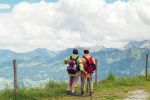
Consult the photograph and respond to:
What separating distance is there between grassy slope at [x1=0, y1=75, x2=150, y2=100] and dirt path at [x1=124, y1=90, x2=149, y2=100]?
43 cm

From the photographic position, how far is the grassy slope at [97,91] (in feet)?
86.3

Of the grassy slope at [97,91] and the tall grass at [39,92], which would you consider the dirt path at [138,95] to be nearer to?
the grassy slope at [97,91]

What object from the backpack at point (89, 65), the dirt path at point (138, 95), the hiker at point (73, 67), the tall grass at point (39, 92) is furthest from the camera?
the hiker at point (73, 67)

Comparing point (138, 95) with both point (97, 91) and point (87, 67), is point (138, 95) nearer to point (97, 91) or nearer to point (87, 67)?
point (97, 91)

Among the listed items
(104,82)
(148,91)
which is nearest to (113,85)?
(104,82)

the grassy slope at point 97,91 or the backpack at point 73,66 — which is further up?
the backpack at point 73,66

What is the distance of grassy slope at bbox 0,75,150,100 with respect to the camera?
26.3 m

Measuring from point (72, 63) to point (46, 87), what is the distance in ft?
12.0

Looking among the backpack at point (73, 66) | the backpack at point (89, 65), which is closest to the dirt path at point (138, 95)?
the backpack at point (89, 65)

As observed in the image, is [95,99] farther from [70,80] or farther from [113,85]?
[113,85]

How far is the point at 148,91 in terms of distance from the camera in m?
30.3

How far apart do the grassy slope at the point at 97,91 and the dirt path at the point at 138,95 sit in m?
0.43

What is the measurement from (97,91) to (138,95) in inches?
134

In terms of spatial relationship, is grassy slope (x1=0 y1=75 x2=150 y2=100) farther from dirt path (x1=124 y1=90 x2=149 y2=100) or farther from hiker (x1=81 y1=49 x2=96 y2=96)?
hiker (x1=81 y1=49 x2=96 y2=96)
